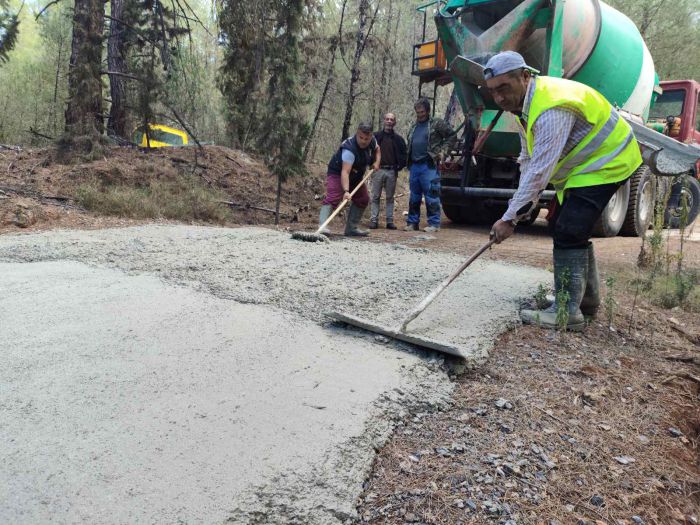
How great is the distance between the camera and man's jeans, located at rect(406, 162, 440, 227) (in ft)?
23.4

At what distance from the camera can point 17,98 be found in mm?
17625

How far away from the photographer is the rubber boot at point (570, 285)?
9.78ft

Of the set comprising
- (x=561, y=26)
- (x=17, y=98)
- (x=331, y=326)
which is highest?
(x=17, y=98)

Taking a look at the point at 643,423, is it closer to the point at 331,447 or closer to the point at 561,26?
the point at 331,447

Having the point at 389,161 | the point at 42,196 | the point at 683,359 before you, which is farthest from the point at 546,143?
the point at 42,196

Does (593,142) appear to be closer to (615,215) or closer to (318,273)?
(318,273)

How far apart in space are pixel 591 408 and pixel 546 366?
1.22ft

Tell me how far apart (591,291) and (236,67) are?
9688mm

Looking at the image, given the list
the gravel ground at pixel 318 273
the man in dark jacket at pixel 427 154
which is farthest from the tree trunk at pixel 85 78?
the man in dark jacket at pixel 427 154

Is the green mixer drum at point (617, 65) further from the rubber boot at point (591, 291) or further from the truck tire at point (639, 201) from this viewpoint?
the rubber boot at point (591, 291)

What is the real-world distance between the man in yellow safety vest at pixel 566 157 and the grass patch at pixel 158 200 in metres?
4.91

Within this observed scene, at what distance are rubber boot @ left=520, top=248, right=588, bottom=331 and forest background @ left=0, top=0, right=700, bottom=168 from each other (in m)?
5.15

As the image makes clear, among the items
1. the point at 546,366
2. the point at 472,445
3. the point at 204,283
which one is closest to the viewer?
the point at 472,445

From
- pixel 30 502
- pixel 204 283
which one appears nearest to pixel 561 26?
pixel 204 283
